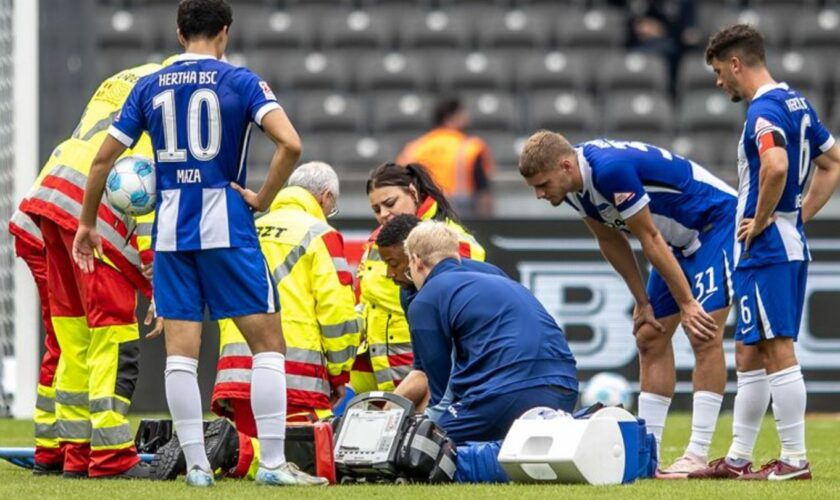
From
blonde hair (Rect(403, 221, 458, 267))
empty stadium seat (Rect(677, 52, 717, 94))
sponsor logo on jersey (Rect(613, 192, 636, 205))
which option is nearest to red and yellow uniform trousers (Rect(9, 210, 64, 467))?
blonde hair (Rect(403, 221, 458, 267))

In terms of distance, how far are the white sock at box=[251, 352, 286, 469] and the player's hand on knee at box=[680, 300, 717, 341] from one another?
194cm

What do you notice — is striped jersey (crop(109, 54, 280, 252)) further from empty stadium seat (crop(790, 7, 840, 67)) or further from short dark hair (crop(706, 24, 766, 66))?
empty stadium seat (crop(790, 7, 840, 67))

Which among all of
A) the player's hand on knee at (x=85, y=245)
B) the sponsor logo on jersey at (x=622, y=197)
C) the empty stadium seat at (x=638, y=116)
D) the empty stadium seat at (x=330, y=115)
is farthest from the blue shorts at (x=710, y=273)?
the empty stadium seat at (x=330, y=115)

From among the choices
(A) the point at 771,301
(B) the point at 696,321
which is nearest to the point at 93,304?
(B) the point at 696,321

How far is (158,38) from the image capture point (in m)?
17.0

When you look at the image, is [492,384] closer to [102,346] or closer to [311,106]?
[102,346]

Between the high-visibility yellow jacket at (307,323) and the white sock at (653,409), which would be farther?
the white sock at (653,409)

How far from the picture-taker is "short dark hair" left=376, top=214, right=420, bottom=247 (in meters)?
7.54

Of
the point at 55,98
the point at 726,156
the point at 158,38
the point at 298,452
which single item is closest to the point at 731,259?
the point at 298,452

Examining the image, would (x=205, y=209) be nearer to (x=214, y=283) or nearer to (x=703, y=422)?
(x=214, y=283)

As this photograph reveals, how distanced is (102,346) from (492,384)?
5.59ft

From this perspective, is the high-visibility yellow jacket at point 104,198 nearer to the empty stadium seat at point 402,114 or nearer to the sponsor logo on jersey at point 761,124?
the sponsor logo on jersey at point 761,124

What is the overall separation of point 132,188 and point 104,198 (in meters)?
0.50

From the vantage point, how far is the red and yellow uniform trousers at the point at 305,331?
25.3 feet
